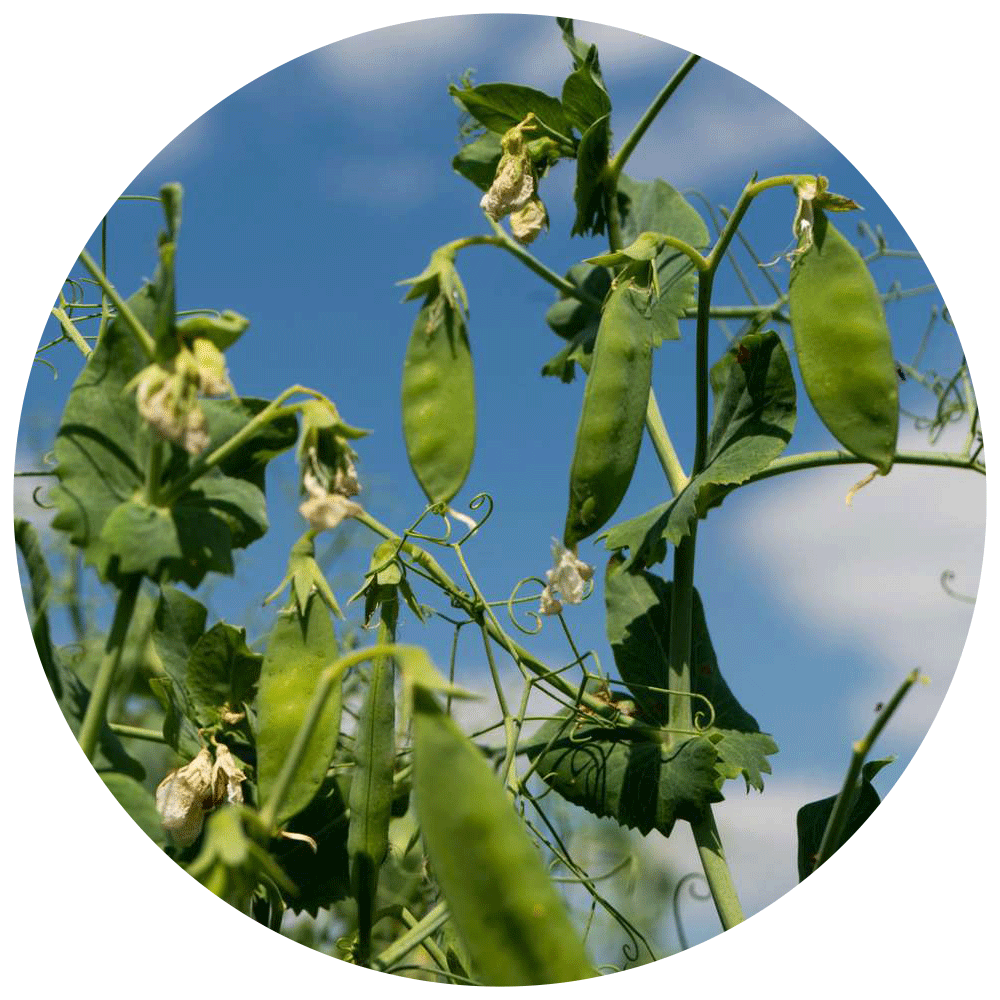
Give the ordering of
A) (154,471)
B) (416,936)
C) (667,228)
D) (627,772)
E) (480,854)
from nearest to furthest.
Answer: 1. (480,854)
2. (154,471)
3. (416,936)
4. (627,772)
5. (667,228)

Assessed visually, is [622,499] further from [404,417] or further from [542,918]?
[542,918]

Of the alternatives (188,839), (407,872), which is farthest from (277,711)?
(407,872)

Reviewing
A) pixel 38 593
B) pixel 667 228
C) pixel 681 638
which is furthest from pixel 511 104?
pixel 38 593

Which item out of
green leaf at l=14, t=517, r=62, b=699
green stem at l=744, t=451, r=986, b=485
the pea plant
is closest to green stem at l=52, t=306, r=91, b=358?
the pea plant

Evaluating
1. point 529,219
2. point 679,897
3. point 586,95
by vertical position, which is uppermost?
point 586,95

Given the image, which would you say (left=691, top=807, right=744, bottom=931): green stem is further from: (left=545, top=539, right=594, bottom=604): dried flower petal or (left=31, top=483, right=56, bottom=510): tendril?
(left=31, top=483, right=56, bottom=510): tendril

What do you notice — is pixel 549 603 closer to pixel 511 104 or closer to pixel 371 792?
pixel 371 792

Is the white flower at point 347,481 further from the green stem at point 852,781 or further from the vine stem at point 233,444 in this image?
the green stem at point 852,781
